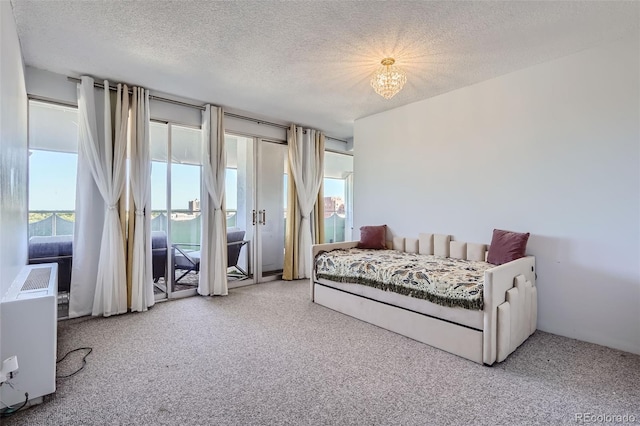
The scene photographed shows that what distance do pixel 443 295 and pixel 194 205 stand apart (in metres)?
3.38

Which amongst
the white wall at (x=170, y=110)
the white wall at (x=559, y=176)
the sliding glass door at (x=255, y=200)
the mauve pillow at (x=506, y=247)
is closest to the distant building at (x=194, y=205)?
the sliding glass door at (x=255, y=200)

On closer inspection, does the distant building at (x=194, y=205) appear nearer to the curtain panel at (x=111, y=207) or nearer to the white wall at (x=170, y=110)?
the curtain panel at (x=111, y=207)

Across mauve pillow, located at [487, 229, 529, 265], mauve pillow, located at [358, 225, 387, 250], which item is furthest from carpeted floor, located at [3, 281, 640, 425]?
mauve pillow, located at [358, 225, 387, 250]

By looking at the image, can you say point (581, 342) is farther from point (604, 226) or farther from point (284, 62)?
point (284, 62)

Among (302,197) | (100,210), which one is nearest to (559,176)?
(302,197)

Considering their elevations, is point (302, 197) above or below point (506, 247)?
above

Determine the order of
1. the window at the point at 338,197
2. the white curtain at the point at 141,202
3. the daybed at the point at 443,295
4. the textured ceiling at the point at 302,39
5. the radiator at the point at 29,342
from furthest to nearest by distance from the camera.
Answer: the window at the point at 338,197 < the white curtain at the point at 141,202 < the daybed at the point at 443,295 < the textured ceiling at the point at 302,39 < the radiator at the point at 29,342

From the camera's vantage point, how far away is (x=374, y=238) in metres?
4.30

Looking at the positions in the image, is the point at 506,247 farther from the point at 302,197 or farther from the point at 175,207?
the point at 175,207

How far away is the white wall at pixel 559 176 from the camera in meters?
2.59

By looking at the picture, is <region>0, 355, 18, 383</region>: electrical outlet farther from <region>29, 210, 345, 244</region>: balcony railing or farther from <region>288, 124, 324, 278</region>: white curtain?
<region>288, 124, 324, 278</region>: white curtain

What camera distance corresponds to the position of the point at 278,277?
519 cm

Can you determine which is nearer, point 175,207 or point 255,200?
point 175,207

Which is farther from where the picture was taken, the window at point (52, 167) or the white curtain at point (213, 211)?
the white curtain at point (213, 211)
